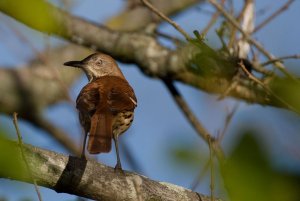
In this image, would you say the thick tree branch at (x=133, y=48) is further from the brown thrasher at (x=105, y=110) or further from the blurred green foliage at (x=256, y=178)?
the blurred green foliage at (x=256, y=178)

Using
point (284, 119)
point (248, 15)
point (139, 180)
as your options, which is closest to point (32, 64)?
point (248, 15)

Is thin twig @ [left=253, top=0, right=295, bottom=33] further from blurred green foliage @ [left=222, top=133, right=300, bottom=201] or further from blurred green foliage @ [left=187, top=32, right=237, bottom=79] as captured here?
blurred green foliage @ [left=222, top=133, right=300, bottom=201]

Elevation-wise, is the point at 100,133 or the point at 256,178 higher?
the point at 256,178

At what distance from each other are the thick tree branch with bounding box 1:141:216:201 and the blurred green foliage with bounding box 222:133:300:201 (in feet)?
4.81

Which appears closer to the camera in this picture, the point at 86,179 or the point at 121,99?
the point at 86,179

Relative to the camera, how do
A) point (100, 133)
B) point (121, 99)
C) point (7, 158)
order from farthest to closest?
point (121, 99), point (100, 133), point (7, 158)

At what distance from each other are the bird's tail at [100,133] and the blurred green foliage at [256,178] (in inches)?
71.6

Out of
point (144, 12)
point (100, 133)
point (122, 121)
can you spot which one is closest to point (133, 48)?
point (122, 121)

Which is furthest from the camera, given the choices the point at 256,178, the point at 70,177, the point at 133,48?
the point at 133,48

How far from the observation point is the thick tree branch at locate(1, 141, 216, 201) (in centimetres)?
302

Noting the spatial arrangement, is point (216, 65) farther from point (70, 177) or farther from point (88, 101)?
point (70, 177)

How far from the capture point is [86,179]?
10.3 feet

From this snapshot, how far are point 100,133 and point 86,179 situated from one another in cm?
54

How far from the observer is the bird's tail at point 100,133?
3.39m
